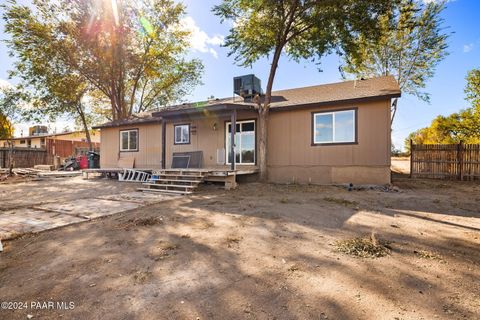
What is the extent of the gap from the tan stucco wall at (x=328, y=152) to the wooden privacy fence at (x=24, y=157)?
74.2 ft

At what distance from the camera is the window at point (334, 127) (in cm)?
891

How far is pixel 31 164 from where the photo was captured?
73.5ft

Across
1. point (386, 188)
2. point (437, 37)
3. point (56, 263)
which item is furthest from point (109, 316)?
point (437, 37)

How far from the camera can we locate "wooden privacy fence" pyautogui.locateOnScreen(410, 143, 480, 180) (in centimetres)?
1007

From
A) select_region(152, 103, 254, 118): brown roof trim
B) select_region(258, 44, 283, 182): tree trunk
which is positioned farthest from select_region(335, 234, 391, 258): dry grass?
select_region(152, 103, 254, 118): brown roof trim

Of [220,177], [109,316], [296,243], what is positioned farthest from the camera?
[220,177]

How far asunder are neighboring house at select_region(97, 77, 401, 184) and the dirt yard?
407 centimetres

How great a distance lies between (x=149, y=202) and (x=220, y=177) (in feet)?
9.93

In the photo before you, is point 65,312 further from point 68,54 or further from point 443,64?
point 443,64

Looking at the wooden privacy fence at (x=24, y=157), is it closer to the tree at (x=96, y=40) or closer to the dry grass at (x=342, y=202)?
the tree at (x=96, y=40)

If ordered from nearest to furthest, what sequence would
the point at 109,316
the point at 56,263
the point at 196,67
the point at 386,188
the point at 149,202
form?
the point at 109,316 < the point at 56,263 < the point at 149,202 < the point at 386,188 < the point at 196,67

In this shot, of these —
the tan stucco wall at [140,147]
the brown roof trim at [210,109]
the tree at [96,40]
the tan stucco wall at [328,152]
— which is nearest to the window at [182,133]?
the tan stucco wall at [140,147]

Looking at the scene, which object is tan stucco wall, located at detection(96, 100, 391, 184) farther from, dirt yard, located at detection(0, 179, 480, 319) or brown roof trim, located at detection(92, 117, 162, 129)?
dirt yard, located at detection(0, 179, 480, 319)

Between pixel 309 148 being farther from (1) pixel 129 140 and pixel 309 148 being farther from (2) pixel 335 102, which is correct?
(1) pixel 129 140
